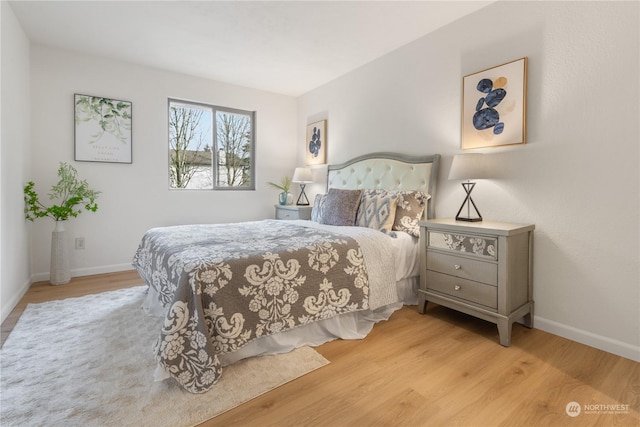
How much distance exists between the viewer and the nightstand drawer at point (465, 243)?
2.11 metres

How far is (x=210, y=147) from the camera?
452cm

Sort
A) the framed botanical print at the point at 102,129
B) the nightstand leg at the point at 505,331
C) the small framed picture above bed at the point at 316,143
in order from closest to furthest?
1. the nightstand leg at the point at 505,331
2. the framed botanical print at the point at 102,129
3. the small framed picture above bed at the point at 316,143

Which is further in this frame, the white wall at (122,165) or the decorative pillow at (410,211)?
the white wall at (122,165)

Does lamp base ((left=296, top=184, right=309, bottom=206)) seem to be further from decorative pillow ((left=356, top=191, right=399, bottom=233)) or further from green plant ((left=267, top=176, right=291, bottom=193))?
decorative pillow ((left=356, top=191, right=399, bottom=233))

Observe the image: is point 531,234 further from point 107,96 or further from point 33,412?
point 107,96

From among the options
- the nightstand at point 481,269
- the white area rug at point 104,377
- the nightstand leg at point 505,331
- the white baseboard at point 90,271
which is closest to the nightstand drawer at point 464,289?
the nightstand at point 481,269

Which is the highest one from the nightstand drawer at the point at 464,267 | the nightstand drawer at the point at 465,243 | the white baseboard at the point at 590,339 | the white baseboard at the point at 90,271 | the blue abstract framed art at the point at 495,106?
the blue abstract framed art at the point at 495,106

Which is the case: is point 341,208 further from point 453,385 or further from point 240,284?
point 453,385

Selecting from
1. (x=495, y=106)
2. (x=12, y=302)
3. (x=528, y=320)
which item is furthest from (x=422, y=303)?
(x=12, y=302)

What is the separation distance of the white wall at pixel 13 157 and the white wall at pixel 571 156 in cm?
370

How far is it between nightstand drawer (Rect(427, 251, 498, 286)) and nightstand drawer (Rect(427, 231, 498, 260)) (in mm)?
53

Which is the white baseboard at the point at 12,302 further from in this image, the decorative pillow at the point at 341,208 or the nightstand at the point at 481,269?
the nightstand at the point at 481,269

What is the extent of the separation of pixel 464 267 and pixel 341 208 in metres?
1.27

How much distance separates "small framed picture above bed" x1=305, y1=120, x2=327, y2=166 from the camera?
4441 mm
